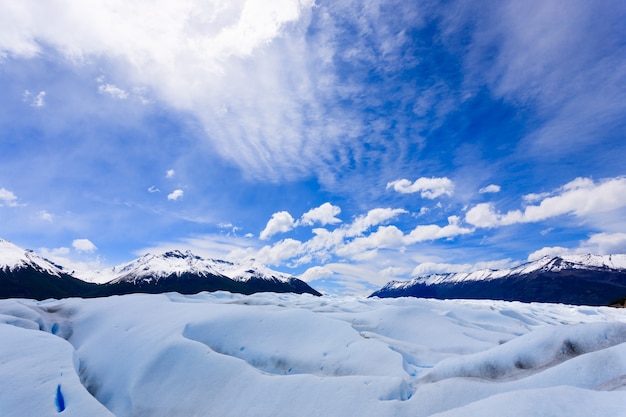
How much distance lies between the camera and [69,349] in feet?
21.4

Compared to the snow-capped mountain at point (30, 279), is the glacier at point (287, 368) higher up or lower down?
lower down

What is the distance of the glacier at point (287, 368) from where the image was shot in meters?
4.49

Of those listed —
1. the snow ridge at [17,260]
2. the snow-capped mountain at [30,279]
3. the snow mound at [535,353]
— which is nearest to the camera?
the snow mound at [535,353]

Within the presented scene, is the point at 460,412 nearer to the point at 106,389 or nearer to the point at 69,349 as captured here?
the point at 106,389

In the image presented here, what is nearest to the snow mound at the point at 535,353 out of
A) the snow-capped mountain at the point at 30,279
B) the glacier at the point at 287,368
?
the glacier at the point at 287,368

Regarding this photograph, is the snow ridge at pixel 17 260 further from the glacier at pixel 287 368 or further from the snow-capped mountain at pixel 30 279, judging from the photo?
the glacier at pixel 287 368

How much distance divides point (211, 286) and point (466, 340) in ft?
640

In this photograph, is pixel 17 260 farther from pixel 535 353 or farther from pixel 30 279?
pixel 535 353

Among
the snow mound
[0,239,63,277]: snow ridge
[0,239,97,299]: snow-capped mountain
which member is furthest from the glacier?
[0,239,63,277]: snow ridge

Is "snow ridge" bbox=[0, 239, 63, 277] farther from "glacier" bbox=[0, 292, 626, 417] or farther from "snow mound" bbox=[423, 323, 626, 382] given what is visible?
"snow mound" bbox=[423, 323, 626, 382]

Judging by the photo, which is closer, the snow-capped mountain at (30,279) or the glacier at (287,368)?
the glacier at (287,368)

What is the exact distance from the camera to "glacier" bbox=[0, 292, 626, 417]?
4488 millimetres

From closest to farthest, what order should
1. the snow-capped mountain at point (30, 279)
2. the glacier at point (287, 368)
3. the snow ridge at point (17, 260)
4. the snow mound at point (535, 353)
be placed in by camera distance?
the glacier at point (287, 368)
the snow mound at point (535, 353)
the snow-capped mountain at point (30, 279)
the snow ridge at point (17, 260)

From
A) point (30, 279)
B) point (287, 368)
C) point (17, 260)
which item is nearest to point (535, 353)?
point (287, 368)
